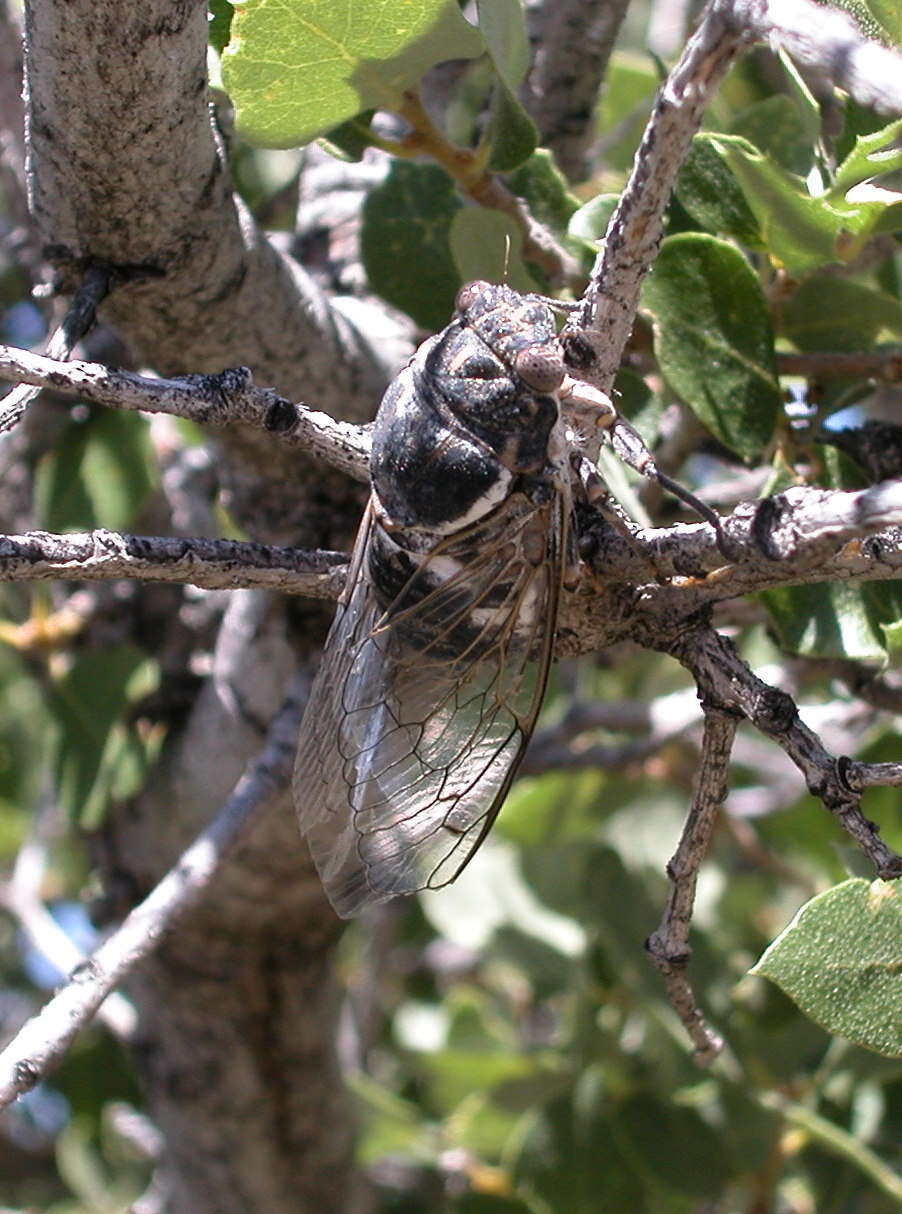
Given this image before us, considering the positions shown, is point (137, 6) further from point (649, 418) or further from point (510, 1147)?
point (510, 1147)

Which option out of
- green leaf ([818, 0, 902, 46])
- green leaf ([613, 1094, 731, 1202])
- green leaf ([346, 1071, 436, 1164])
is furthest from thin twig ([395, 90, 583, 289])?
green leaf ([346, 1071, 436, 1164])

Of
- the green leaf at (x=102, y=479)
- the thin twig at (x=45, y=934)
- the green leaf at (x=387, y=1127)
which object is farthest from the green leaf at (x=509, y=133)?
the green leaf at (x=387, y=1127)

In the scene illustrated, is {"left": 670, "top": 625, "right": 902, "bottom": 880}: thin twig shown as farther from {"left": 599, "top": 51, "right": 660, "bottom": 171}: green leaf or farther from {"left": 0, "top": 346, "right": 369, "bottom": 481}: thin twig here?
{"left": 599, "top": 51, "right": 660, "bottom": 171}: green leaf

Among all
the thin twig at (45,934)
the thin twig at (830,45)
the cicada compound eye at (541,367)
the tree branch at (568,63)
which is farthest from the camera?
the thin twig at (45,934)

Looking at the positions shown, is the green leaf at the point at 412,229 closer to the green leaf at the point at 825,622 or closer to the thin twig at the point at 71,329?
the thin twig at the point at 71,329

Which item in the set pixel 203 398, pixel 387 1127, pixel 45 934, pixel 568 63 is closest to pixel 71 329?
pixel 203 398

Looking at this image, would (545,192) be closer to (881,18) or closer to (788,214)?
(788,214)
